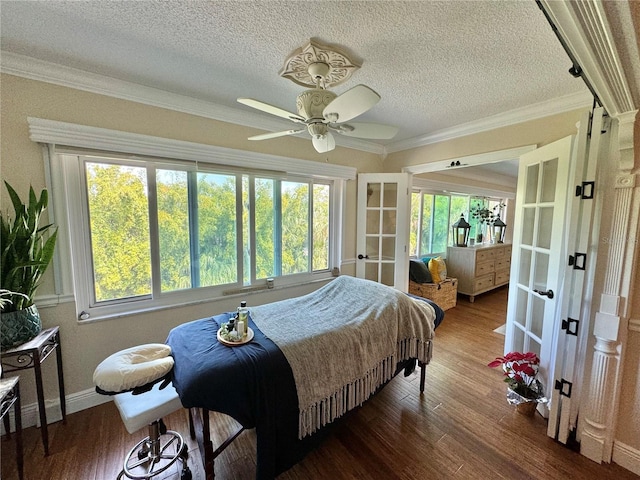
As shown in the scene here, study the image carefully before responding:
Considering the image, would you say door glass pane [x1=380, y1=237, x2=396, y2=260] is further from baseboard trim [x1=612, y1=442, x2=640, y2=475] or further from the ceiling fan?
baseboard trim [x1=612, y1=442, x2=640, y2=475]

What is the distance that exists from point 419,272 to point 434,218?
1356 mm

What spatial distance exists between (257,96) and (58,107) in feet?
4.33

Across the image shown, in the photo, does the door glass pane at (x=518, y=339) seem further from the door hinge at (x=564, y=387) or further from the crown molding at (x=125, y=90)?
the crown molding at (x=125, y=90)

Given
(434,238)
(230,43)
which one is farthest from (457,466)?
(434,238)

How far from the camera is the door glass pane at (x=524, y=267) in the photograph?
86.9 inches

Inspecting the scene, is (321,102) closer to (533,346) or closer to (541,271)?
(541,271)

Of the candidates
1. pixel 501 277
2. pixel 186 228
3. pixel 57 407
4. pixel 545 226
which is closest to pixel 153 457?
pixel 57 407

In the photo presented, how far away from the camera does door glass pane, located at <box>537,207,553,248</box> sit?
78.4 inches

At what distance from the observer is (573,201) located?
164cm

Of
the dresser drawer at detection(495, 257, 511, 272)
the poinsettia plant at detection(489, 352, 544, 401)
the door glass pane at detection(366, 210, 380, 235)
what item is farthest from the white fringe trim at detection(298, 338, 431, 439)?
the dresser drawer at detection(495, 257, 511, 272)

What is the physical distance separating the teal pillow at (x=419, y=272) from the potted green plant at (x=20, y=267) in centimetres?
403

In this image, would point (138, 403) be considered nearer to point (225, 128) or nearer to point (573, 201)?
point (225, 128)

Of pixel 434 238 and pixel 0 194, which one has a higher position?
pixel 0 194

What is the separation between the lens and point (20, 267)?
1484 millimetres
